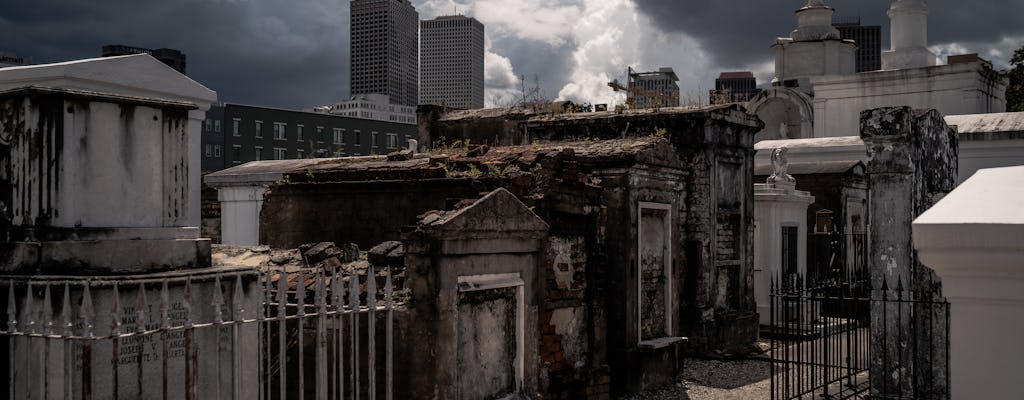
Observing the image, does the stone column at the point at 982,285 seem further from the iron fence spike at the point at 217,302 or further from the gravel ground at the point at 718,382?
the gravel ground at the point at 718,382

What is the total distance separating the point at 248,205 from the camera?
1969 cm

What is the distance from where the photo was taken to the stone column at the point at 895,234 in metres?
8.30

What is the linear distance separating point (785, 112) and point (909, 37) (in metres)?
4.88

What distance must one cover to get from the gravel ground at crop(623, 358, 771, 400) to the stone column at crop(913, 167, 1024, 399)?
9.65m

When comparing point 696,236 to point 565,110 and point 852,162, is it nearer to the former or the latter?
point 565,110

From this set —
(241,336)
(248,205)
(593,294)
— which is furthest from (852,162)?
(241,336)

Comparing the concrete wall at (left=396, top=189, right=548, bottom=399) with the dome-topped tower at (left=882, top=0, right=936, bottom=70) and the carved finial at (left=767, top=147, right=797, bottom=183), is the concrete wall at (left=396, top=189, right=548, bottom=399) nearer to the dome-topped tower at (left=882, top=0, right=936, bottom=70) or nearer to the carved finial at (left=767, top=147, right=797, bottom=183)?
the carved finial at (left=767, top=147, right=797, bottom=183)

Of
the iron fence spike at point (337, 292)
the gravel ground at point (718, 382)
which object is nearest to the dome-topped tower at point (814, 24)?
the gravel ground at point (718, 382)

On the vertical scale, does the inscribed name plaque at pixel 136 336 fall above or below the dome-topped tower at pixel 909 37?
below

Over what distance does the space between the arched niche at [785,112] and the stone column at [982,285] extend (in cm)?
3058

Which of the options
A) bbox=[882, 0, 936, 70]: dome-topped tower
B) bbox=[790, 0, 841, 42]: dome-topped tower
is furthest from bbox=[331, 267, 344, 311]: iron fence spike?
bbox=[790, 0, 841, 42]: dome-topped tower

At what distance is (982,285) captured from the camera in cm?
240

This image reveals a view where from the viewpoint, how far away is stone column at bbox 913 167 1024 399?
2346 millimetres

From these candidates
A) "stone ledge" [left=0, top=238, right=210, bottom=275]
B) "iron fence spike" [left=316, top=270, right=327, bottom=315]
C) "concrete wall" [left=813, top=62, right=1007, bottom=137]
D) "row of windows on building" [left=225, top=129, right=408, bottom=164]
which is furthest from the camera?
"row of windows on building" [left=225, top=129, right=408, bottom=164]
